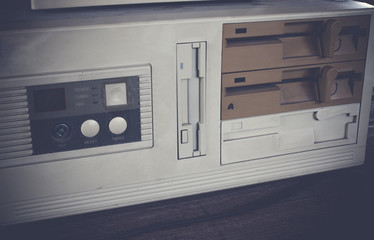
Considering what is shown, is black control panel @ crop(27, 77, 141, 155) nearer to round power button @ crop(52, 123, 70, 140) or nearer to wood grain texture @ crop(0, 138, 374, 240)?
round power button @ crop(52, 123, 70, 140)

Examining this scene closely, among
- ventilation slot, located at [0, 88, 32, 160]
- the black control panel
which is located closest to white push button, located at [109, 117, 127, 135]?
the black control panel

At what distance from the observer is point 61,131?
0.89m

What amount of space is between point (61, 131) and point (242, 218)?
404 mm

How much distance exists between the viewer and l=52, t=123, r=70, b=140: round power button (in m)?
0.88

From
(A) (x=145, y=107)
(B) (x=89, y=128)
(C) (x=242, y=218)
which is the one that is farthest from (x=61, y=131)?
(C) (x=242, y=218)

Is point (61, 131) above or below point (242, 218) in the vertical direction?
above

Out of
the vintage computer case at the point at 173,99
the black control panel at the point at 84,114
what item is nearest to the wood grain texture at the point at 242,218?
the vintage computer case at the point at 173,99

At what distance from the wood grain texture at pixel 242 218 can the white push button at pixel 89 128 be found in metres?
0.18

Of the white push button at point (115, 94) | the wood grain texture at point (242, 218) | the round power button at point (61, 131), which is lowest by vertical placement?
the wood grain texture at point (242, 218)

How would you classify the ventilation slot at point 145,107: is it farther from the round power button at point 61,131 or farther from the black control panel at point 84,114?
the round power button at point 61,131

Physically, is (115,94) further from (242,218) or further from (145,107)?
(242,218)

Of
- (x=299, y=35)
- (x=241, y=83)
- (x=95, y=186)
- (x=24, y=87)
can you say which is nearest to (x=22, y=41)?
(x=24, y=87)

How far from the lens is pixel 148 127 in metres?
0.94

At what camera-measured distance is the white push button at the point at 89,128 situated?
35.2 inches
